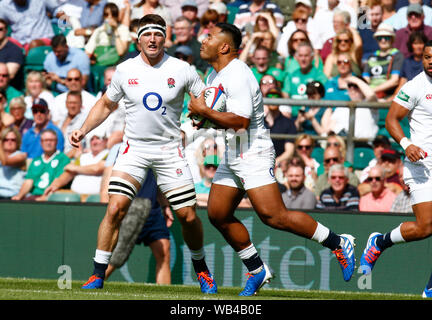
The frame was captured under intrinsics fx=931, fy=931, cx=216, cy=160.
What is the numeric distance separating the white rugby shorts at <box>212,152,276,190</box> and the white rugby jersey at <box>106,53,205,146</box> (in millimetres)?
785

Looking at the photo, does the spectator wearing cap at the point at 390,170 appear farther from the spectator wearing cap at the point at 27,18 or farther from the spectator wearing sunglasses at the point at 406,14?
the spectator wearing cap at the point at 27,18

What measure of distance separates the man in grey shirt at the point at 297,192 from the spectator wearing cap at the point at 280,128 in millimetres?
727

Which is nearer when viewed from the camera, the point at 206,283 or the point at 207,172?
the point at 206,283

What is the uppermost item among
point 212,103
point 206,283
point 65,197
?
point 212,103

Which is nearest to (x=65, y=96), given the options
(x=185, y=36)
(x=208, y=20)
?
(x=185, y=36)

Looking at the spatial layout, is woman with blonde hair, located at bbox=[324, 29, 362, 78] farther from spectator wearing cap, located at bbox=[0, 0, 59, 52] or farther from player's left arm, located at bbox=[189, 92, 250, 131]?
player's left arm, located at bbox=[189, 92, 250, 131]

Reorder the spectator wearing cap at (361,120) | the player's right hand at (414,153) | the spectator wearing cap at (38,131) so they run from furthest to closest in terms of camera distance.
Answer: the spectator wearing cap at (38,131)
the spectator wearing cap at (361,120)
the player's right hand at (414,153)

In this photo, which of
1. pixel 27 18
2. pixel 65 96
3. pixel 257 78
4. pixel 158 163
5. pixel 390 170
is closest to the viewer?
pixel 158 163

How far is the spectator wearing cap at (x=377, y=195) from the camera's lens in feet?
40.4

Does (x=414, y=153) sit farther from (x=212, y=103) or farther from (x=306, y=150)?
(x=306, y=150)

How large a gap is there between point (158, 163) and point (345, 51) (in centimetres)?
602

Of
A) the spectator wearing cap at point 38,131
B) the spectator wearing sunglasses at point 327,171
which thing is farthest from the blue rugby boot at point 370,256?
the spectator wearing cap at point 38,131

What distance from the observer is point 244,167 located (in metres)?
8.71
